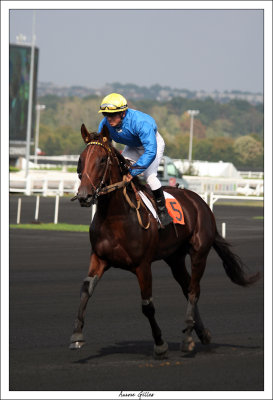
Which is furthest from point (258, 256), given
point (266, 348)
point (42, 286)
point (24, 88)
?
point (24, 88)

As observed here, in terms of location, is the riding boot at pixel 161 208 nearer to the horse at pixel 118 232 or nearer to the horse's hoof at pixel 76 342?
the horse at pixel 118 232

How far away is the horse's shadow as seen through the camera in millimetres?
8531

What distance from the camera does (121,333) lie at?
967 centimetres

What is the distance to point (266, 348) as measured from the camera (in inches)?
336

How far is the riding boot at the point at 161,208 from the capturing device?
8.95 m

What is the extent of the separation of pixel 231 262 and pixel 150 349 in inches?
75.6

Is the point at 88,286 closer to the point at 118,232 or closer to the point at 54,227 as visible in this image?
the point at 118,232

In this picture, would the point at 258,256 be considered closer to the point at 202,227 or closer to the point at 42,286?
the point at 42,286

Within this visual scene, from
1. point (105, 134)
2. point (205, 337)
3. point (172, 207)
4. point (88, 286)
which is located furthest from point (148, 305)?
point (105, 134)

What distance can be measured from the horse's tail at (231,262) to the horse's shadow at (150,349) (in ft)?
4.17

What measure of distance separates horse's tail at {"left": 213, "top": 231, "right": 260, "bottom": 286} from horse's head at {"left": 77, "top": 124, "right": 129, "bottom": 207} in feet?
7.70

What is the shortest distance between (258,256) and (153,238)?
415 inches

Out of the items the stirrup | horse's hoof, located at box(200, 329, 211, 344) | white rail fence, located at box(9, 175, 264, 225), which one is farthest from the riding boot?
white rail fence, located at box(9, 175, 264, 225)

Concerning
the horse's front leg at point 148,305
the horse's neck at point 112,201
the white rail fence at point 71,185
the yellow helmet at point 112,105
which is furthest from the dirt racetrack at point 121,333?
the white rail fence at point 71,185
